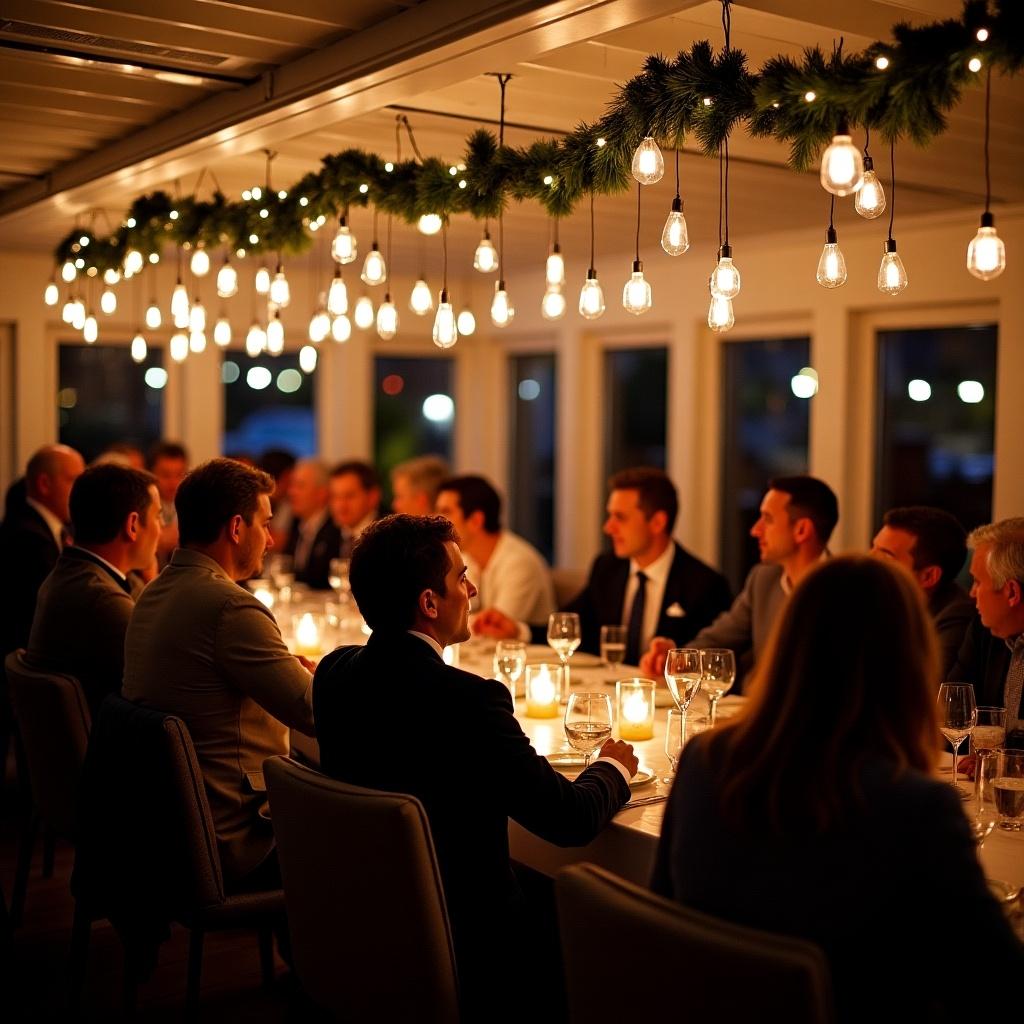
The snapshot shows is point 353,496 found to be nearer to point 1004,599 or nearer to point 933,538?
point 933,538

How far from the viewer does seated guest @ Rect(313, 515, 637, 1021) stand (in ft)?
7.28

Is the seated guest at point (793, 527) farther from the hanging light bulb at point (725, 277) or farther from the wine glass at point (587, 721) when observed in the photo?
the wine glass at point (587, 721)

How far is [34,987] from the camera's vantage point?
3404 millimetres

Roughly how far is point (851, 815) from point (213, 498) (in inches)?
77.3

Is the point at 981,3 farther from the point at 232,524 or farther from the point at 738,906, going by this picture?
the point at 232,524

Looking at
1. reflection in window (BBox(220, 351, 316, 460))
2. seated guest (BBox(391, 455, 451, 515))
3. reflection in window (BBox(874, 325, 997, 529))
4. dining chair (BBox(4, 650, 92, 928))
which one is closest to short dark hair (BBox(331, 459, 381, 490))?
seated guest (BBox(391, 455, 451, 515))

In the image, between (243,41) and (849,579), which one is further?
(243,41)

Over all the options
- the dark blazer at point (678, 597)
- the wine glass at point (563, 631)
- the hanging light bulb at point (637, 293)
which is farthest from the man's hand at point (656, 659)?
the hanging light bulb at point (637, 293)

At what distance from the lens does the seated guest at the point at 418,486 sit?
253 inches

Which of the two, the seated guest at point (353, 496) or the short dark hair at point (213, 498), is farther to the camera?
the seated guest at point (353, 496)

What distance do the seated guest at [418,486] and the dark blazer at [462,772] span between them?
4.11m

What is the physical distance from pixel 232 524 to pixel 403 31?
1.25 meters

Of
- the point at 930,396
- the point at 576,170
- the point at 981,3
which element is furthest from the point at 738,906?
the point at 930,396

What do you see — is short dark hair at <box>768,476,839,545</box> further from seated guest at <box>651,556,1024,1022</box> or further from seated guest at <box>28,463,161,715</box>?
seated guest at <box>651,556,1024,1022</box>
